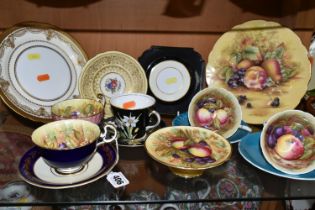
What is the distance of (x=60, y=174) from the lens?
0.55 metres

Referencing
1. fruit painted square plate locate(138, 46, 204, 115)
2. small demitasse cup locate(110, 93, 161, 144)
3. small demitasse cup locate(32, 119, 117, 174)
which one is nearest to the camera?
small demitasse cup locate(32, 119, 117, 174)

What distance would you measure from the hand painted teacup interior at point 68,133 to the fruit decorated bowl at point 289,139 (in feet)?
0.97

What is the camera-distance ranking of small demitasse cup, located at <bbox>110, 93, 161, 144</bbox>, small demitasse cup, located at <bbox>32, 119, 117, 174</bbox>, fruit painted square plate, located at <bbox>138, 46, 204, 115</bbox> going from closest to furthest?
1. small demitasse cup, located at <bbox>32, 119, 117, 174</bbox>
2. small demitasse cup, located at <bbox>110, 93, 161, 144</bbox>
3. fruit painted square plate, located at <bbox>138, 46, 204, 115</bbox>

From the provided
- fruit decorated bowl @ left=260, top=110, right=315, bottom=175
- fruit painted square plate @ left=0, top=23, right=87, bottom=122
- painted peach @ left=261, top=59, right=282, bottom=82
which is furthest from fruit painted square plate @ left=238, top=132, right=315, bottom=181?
fruit painted square plate @ left=0, top=23, right=87, bottom=122

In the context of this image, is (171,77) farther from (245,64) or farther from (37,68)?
(37,68)

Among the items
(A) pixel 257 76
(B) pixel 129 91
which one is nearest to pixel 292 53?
(A) pixel 257 76

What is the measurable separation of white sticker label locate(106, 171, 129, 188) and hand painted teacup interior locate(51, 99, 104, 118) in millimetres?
125

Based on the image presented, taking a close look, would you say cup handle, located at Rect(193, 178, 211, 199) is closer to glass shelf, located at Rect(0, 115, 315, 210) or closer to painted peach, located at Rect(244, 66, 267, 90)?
glass shelf, located at Rect(0, 115, 315, 210)

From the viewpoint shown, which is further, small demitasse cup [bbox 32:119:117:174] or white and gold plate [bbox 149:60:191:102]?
white and gold plate [bbox 149:60:191:102]

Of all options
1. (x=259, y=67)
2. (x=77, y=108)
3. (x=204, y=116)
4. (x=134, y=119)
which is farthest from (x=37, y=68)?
(x=259, y=67)

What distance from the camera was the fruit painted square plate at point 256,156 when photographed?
0.57 metres

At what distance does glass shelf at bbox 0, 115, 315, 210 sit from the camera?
539mm

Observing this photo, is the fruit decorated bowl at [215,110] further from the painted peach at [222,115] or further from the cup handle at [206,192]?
the cup handle at [206,192]

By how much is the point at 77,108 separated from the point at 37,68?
131 millimetres
